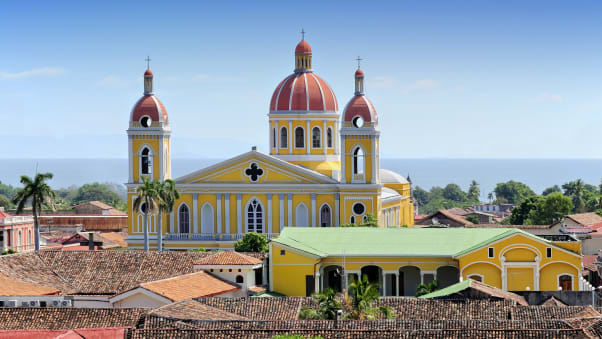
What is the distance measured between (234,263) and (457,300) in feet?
42.2

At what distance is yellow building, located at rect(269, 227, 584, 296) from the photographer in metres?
55.4

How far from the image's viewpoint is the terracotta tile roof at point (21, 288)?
49.3m

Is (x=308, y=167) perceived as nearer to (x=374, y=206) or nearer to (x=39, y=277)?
(x=374, y=206)

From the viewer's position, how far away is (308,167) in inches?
3214

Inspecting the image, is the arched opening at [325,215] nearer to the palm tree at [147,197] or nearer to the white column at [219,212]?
the white column at [219,212]

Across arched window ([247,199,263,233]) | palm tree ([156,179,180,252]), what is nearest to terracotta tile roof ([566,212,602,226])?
arched window ([247,199,263,233])

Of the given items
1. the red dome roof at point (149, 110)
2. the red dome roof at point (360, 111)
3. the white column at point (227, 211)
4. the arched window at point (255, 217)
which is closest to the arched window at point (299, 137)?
the red dome roof at point (360, 111)

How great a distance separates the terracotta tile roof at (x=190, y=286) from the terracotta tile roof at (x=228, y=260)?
2.70 ft

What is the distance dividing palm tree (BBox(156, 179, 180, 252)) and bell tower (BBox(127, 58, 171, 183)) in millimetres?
4048

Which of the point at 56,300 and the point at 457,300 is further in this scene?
the point at 56,300

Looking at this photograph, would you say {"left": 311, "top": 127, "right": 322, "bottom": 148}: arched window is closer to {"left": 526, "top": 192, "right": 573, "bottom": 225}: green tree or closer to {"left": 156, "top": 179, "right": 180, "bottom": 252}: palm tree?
{"left": 156, "top": 179, "right": 180, "bottom": 252}: palm tree

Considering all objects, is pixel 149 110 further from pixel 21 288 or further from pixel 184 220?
pixel 21 288

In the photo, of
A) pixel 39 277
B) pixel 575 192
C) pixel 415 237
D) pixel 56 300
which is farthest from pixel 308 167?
pixel 575 192

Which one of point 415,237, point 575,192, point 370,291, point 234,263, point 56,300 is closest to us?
point 370,291
